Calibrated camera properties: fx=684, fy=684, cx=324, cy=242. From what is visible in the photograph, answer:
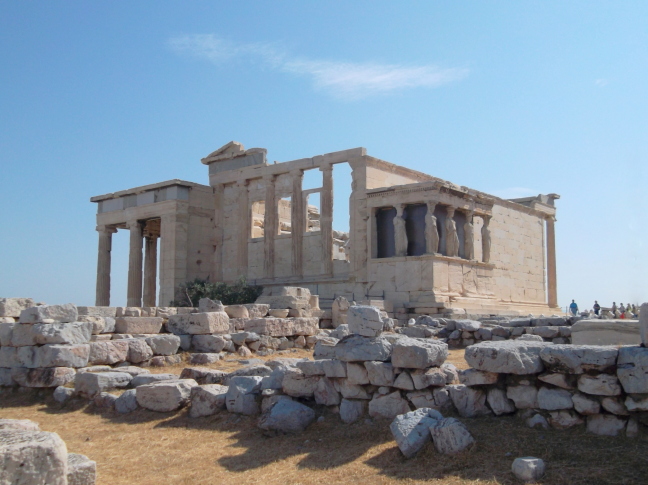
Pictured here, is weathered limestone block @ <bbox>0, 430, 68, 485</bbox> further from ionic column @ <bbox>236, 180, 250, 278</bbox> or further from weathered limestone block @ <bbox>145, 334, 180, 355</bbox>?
ionic column @ <bbox>236, 180, 250, 278</bbox>

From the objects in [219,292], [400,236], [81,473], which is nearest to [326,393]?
[81,473]

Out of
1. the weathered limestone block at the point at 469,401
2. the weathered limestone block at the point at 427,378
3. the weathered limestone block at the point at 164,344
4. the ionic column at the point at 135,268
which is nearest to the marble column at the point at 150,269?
the ionic column at the point at 135,268

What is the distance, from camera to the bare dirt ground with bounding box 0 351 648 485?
18.6 feet

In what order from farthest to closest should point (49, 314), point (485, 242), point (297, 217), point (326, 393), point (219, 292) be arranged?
point (297, 217), point (485, 242), point (219, 292), point (49, 314), point (326, 393)

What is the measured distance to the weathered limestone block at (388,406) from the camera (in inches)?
289

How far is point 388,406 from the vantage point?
292 inches

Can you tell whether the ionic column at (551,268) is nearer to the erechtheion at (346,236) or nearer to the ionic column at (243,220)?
the erechtheion at (346,236)

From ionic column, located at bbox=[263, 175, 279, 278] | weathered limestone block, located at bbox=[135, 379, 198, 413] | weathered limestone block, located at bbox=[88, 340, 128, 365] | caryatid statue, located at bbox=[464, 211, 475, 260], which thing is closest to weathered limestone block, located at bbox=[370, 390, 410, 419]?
weathered limestone block, located at bbox=[135, 379, 198, 413]

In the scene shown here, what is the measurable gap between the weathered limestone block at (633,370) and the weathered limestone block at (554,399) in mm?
551

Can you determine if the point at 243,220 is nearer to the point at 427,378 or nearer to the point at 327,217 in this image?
the point at 327,217

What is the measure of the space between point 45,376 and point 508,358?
712 centimetres

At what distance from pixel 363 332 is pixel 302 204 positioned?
17.6 metres

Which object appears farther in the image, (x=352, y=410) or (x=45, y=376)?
(x=45, y=376)

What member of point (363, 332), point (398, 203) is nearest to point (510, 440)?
point (363, 332)
